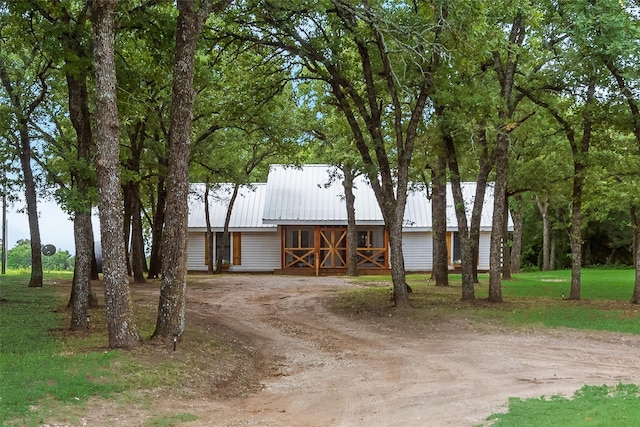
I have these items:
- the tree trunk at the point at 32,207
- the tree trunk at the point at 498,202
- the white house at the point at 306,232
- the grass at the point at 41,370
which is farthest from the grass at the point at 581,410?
the white house at the point at 306,232

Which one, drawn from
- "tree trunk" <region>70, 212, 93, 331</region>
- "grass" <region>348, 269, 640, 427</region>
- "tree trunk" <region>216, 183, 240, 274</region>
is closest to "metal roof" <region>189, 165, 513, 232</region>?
"tree trunk" <region>216, 183, 240, 274</region>

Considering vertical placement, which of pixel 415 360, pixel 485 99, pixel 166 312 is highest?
pixel 485 99

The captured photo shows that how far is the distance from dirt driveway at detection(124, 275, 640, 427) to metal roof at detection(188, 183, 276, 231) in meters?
17.7

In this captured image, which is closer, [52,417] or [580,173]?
[52,417]

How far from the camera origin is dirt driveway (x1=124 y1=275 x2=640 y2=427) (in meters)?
8.13

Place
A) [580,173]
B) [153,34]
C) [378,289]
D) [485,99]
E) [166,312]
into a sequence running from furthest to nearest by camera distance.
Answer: [378,289] < [580,173] < [485,99] < [153,34] < [166,312]

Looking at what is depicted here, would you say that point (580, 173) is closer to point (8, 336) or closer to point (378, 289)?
point (378, 289)

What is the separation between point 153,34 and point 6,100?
1008 cm

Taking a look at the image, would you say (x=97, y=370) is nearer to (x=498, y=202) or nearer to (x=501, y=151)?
(x=498, y=202)

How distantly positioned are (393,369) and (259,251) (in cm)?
2558

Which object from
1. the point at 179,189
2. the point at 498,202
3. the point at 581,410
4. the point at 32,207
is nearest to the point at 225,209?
the point at 32,207

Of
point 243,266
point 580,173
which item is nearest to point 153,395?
point 580,173

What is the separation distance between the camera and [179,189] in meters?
10.8

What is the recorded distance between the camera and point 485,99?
15.6 m
